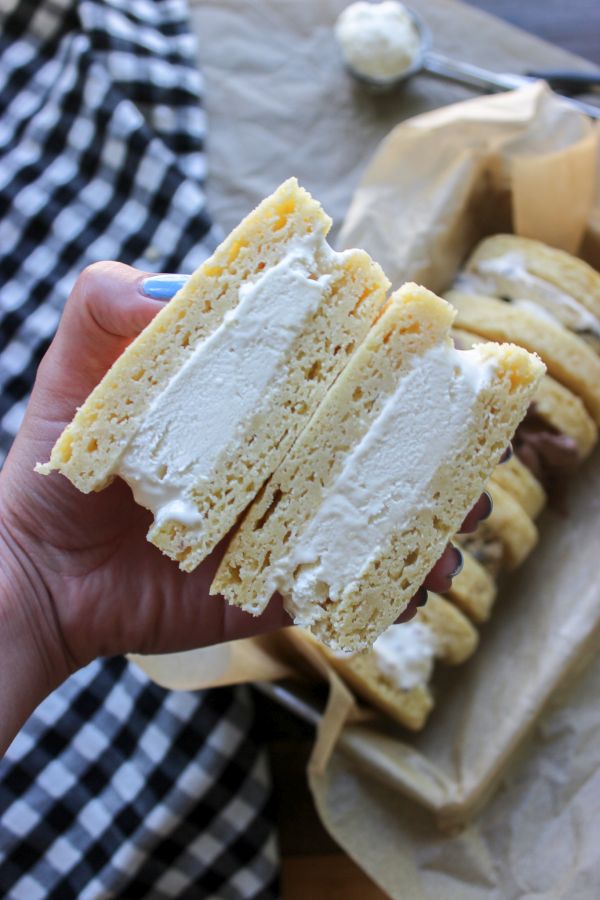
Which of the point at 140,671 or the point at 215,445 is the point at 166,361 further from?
the point at 140,671

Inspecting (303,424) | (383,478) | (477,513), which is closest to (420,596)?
(477,513)

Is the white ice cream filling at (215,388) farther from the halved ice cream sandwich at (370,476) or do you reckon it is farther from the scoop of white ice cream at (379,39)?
Answer: the scoop of white ice cream at (379,39)

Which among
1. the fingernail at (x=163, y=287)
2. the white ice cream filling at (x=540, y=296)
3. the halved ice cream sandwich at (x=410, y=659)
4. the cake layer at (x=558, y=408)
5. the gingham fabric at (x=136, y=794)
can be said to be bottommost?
the gingham fabric at (x=136, y=794)

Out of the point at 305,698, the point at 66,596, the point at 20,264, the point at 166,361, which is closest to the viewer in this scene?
the point at 166,361

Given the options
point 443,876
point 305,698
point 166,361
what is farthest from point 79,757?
point 166,361

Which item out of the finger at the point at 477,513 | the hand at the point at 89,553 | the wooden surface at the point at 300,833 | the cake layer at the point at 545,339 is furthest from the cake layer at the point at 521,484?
the wooden surface at the point at 300,833

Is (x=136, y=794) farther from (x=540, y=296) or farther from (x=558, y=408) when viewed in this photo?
(x=540, y=296)
